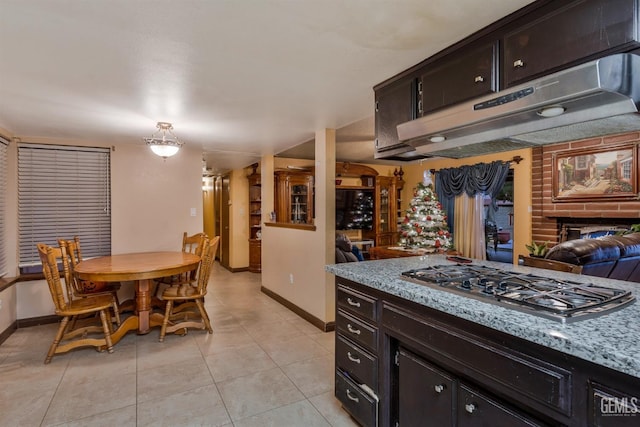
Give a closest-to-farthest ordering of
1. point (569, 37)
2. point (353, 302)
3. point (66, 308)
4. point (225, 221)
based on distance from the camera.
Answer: point (569, 37), point (353, 302), point (66, 308), point (225, 221)

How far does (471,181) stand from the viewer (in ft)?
19.2

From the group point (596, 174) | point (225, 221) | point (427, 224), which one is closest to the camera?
point (596, 174)

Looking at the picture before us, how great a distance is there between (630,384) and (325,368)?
2.16m

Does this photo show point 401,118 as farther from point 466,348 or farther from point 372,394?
point 372,394

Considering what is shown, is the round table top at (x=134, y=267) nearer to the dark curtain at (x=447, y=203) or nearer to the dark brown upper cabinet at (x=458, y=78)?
the dark brown upper cabinet at (x=458, y=78)

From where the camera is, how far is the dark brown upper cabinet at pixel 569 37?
1.17 metres

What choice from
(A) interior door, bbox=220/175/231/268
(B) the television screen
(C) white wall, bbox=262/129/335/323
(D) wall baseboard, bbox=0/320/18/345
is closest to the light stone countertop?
(C) white wall, bbox=262/129/335/323

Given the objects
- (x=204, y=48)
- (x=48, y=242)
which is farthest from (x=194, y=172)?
(x=204, y=48)

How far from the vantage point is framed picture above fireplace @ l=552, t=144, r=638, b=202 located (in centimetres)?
395

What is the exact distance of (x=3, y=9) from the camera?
1.41 m

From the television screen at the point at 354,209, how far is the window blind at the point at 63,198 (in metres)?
3.81

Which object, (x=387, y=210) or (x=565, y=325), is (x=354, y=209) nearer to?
(x=387, y=210)

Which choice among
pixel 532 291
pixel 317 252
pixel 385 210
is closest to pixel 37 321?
pixel 317 252

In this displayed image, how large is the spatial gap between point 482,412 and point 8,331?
4376mm
